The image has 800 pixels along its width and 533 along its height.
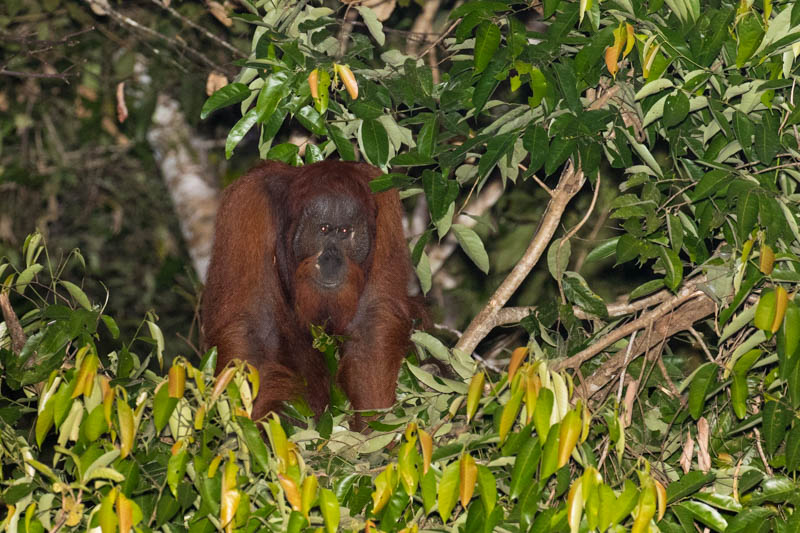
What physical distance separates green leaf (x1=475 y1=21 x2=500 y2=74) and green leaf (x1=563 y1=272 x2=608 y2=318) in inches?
33.4

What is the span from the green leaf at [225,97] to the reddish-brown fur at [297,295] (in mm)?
1172

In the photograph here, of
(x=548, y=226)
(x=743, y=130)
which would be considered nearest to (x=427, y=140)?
(x=548, y=226)

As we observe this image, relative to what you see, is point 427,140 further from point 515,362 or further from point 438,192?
point 515,362

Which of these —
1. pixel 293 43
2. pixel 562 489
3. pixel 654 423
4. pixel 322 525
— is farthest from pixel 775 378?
pixel 293 43

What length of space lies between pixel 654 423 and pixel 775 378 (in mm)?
597

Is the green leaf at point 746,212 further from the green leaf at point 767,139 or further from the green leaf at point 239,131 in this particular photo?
the green leaf at point 239,131

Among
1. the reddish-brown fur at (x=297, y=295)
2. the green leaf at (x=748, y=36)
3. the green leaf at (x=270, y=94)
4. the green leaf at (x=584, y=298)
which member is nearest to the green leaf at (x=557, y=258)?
the green leaf at (x=584, y=298)

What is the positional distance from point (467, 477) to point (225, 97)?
1584 millimetres

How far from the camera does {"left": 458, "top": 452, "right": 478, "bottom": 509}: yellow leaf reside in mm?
2475

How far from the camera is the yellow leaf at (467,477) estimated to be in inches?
97.4

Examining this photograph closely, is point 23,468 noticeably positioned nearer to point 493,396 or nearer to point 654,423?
point 493,396

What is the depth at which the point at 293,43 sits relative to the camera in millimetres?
3447

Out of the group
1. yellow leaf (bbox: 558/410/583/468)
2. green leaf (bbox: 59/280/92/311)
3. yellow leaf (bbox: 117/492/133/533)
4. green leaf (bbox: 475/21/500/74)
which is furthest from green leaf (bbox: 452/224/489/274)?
yellow leaf (bbox: 117/492/133/533)

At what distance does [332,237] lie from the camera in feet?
15.7
